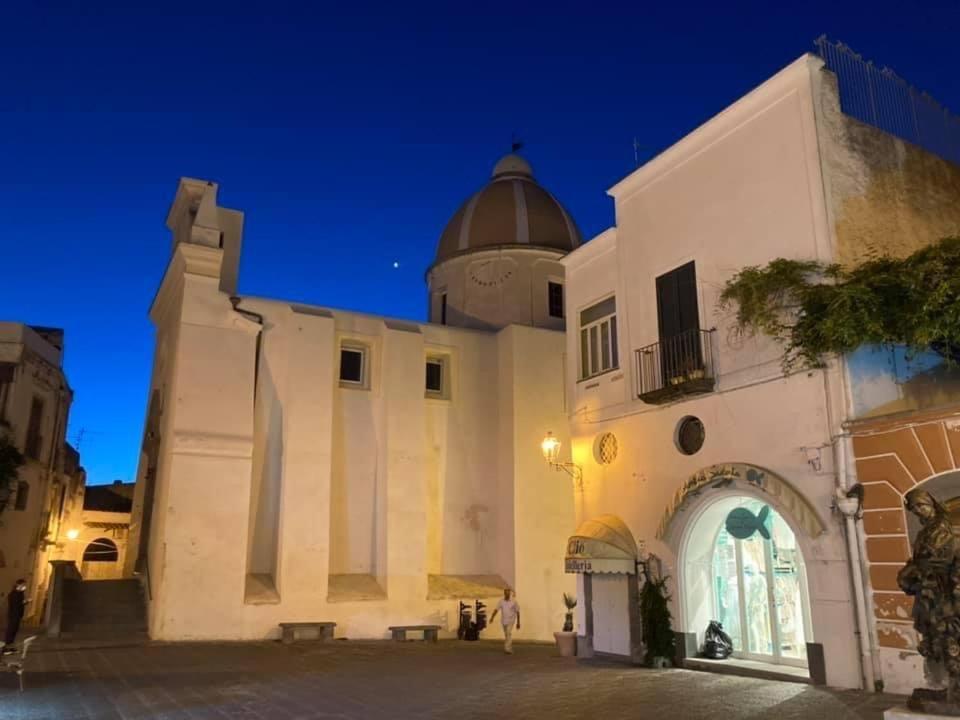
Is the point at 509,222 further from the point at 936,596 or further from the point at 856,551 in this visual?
the point at 936,596

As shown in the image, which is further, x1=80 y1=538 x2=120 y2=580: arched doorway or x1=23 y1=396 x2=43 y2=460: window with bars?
x1=80 y1=538 x2=120 y2=580: arched doorway

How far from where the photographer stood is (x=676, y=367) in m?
13.5

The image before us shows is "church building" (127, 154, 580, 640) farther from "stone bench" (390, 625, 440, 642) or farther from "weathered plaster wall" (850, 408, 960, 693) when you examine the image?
"weathered plaster wall" (850, 408, 960, 693)

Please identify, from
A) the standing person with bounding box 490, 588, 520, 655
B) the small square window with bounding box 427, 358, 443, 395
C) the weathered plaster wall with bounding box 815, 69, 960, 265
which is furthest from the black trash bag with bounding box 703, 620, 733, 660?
the small square window with bounding box 427, 358, 443, 395

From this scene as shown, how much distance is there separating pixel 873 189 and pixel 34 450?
81.1 ft

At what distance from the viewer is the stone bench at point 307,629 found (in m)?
17.4

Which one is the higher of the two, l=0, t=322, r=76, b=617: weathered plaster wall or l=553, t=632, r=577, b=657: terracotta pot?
l=0, t=322, r=76, b=617: weathered plaster wall

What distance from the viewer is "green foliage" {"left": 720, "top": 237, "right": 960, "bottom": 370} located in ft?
33.0

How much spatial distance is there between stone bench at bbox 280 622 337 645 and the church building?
0.37 metres

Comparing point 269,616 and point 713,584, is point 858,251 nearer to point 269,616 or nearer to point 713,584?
point 713,584

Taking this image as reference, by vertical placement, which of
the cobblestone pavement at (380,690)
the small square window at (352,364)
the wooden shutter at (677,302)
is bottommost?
the cobblestone pavement at (380,690)

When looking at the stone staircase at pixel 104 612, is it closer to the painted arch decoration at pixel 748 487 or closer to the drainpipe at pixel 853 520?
the painted arch decoration at pixel 748 487

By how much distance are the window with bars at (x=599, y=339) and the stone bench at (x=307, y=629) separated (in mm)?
8573

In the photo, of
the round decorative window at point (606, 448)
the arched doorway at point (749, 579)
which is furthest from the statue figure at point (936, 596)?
the round decorative window at point (606, 448)
